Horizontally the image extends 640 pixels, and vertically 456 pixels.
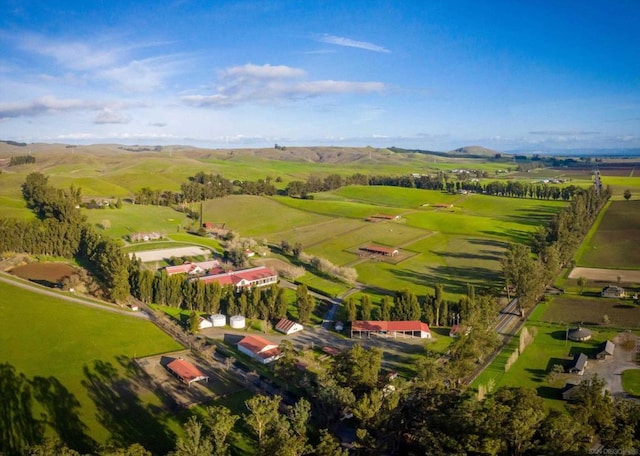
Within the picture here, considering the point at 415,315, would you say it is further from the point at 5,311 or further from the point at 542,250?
the point at 5,311

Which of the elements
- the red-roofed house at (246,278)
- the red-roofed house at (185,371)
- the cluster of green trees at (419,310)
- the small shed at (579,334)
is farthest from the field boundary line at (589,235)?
the red-roofed house at (185,371)

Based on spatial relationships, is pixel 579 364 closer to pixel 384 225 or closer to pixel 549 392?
pixel 549 392

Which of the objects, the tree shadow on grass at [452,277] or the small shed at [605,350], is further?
the tree shadow on grass at [452,277]

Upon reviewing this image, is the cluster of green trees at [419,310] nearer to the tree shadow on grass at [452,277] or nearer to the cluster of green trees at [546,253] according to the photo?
the cluster of green trees at [546,253]

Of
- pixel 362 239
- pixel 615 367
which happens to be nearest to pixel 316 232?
pixel 362 239

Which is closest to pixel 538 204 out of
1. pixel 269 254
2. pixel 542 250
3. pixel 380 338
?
pixel 542 250

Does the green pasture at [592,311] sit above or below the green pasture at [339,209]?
below
